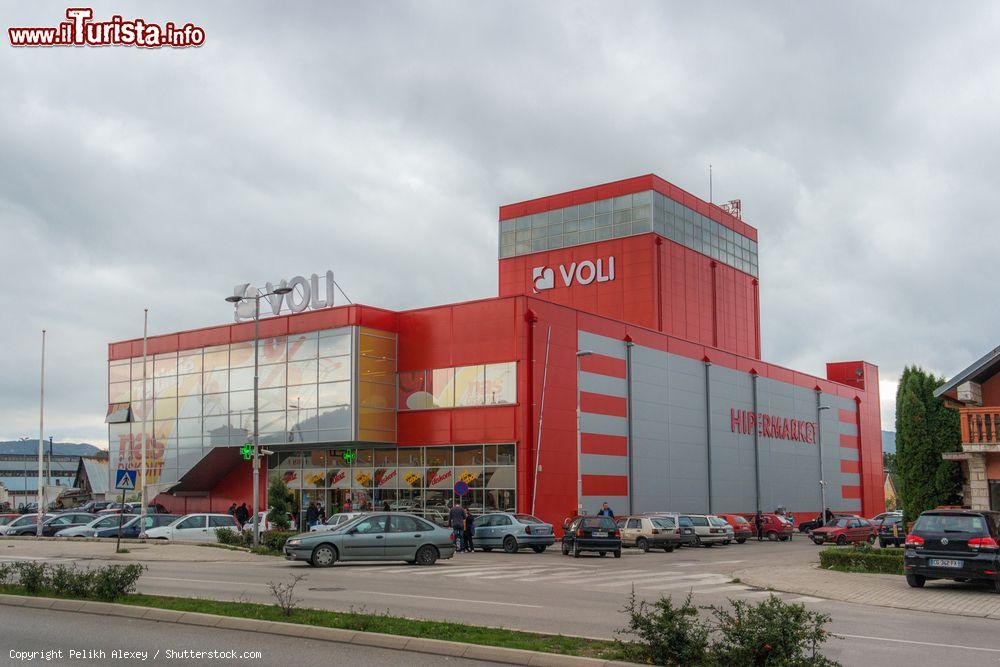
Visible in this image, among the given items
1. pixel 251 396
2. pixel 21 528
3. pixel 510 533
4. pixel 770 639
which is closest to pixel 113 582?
pixel 770 639

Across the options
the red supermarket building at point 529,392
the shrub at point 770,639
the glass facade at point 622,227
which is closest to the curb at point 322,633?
the shrub at point 770,639

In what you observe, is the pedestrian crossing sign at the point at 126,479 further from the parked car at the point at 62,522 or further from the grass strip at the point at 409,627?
the grass strip at the point at 409,627

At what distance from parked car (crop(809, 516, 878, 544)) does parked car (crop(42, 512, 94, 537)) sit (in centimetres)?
3347

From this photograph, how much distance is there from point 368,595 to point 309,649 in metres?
6.46

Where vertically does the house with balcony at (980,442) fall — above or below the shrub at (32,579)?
above

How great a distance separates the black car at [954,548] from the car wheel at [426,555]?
11.9 m

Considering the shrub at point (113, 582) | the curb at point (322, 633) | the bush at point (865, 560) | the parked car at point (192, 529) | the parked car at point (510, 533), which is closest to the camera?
the curb at point (322, 633)

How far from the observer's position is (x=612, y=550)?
3203cm

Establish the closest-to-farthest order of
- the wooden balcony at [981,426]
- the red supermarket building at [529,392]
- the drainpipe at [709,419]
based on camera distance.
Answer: the wooden balcony at [981,426]
the red supermarket building at [529,392]
the drainpipe at [709,419]

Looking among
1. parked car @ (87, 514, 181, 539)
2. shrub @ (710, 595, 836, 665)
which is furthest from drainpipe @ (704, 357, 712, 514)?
shrub @ (710, 595, 836, 665)

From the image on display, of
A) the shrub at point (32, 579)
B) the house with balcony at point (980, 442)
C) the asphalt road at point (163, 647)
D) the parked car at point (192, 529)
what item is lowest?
the parked car at point (192, 529)

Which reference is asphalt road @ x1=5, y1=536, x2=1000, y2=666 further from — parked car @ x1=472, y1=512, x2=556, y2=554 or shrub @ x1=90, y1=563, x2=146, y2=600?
parked car @ x1=472, y1=512, x2=556, y2=554

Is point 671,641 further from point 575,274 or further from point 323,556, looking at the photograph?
point 575,274

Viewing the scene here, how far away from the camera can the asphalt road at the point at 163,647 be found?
9633mm
